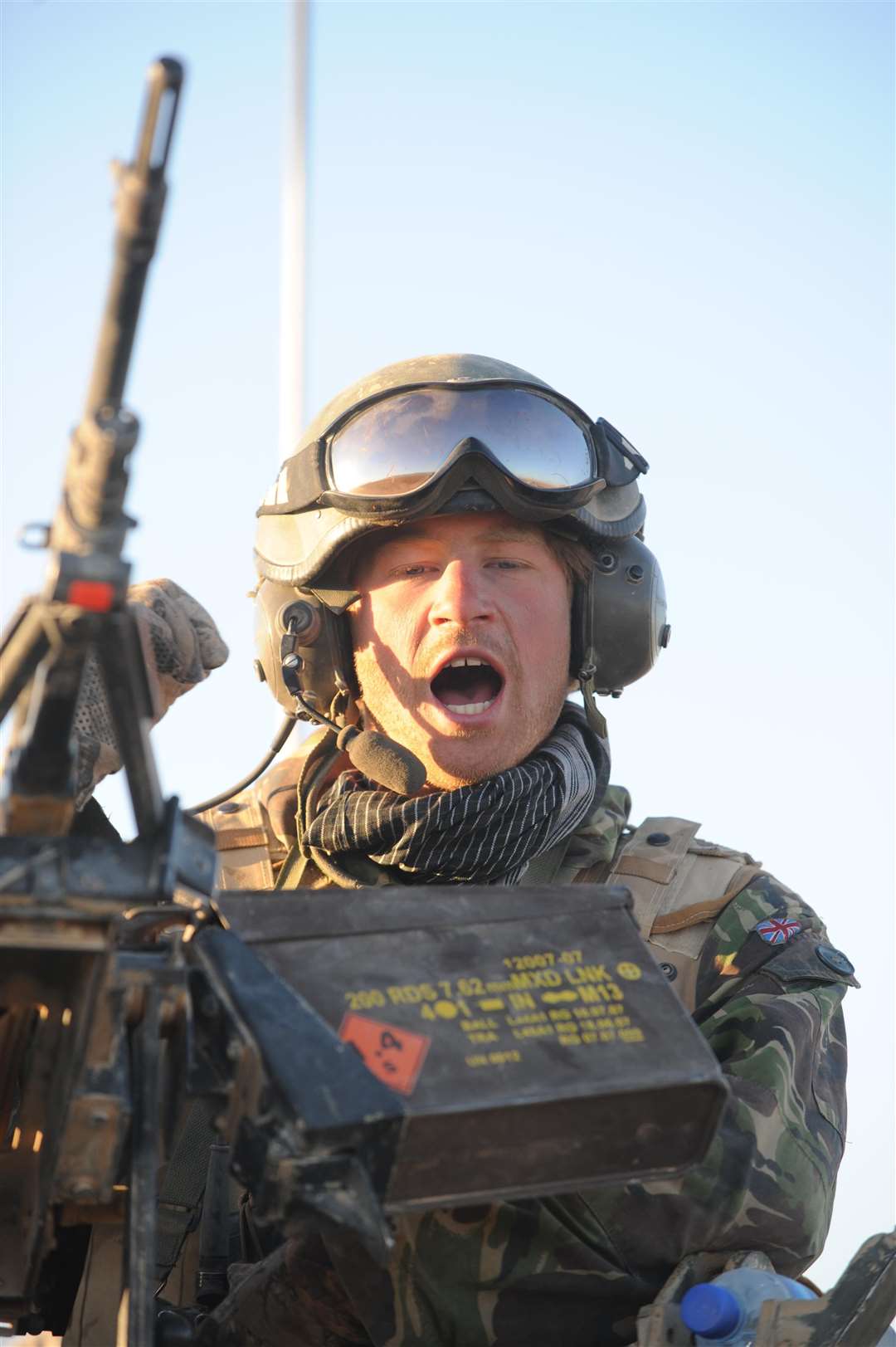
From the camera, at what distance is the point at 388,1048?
2.72 meters

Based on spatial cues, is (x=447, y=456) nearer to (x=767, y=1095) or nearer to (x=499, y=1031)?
(x=767, y=1095)

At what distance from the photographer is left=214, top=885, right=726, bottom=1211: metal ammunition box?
2.71 meters

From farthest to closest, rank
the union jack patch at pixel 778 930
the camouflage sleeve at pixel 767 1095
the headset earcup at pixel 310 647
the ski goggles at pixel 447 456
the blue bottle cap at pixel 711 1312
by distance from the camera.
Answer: the headset earcup at pixel 310 647, the ski goggles at pixel 447 456, the union jack patch at pixel 778 930, the camouflage sleeve at pixel 767 1095, the blue bottle cap at pixel 711 1312

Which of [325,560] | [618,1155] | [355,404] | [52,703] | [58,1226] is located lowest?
[58,1226]

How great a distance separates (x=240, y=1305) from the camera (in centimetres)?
368

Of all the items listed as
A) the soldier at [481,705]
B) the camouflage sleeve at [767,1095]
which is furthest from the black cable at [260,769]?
the camouflage sleeve at [767,1095]

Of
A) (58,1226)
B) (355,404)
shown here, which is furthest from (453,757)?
(58,1226)

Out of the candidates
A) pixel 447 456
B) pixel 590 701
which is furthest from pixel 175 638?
pixel 590 701

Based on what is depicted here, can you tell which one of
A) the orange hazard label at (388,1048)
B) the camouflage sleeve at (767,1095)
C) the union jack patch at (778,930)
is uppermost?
the union jack patch at (778,930)

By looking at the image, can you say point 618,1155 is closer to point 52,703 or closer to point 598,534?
point 52,703

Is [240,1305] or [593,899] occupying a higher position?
[593,899]

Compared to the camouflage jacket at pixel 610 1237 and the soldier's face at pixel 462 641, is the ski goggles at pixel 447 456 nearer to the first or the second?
the soldier's face at pixel 462 641

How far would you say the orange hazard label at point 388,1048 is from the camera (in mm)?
2684

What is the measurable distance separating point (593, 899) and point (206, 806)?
6.05 feet
